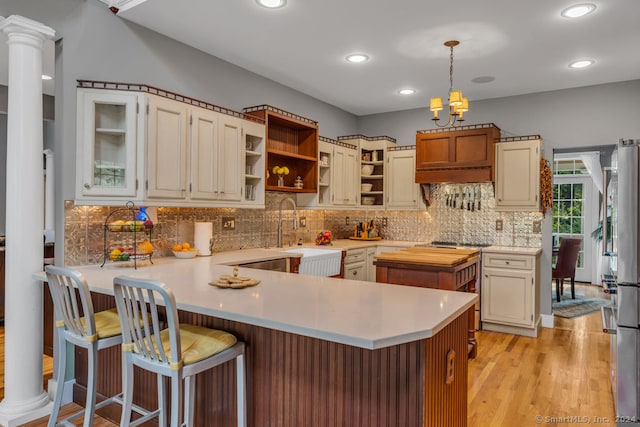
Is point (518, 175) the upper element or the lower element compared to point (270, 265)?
upper

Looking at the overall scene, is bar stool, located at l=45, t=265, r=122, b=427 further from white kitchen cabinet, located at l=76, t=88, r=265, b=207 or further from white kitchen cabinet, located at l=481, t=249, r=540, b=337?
white kitchen cabinet, located at l=481, t=249, r=540, b=337

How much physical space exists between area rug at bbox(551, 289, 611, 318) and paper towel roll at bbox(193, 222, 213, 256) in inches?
176

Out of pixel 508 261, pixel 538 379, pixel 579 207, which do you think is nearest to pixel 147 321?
pixel 538 379

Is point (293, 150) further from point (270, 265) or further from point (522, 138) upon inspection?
point (522, 138)

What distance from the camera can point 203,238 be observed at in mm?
3596

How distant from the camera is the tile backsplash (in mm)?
2904

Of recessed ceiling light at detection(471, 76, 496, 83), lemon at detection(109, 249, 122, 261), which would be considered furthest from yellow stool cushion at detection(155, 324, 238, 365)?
recessed ceiling light at detection(471, 76, 496, 83)

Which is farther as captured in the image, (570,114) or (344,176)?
(344,176)

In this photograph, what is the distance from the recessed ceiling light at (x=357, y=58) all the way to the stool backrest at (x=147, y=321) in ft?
9.36

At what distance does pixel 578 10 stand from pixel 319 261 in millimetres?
2966

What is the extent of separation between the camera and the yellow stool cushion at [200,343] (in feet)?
5.74

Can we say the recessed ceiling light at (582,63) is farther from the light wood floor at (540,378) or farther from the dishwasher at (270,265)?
the dishwasher at (270,265)

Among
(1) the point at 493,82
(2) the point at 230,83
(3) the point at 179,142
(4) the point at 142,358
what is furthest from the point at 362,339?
(1) the point at 493,82

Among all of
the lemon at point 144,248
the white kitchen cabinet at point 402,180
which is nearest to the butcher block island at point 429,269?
the white kitchen cabinet at point 402,180
